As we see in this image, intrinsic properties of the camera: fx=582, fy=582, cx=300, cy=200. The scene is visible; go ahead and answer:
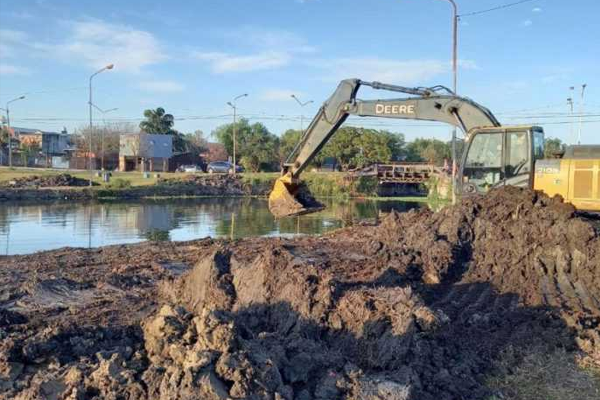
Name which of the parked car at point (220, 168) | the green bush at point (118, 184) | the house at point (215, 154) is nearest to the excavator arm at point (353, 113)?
the green bush at point (118, 184)

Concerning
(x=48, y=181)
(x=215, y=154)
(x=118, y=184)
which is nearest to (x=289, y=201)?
(x=118, y=184)

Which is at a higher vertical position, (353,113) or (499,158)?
(353,113)

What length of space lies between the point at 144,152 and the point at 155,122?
1645 cm

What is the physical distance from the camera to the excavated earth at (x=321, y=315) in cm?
548

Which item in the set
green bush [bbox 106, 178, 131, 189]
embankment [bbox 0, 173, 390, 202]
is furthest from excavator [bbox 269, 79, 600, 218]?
green bush [bbox 106, 178, 131, 189]

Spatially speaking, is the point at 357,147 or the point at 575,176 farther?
the point at 357,147

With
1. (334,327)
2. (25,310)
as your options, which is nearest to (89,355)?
(334,327)

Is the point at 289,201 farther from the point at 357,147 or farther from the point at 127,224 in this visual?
Answer: the point at 357,147

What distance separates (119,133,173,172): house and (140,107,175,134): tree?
43.6 ft

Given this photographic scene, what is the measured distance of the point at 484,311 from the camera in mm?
9195

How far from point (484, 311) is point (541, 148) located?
6.96 meters

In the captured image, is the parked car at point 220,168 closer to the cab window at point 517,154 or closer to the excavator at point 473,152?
the excavator at point 473,152

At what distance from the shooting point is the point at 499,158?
1466 cm

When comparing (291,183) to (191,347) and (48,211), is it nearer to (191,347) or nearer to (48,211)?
(191,347)
